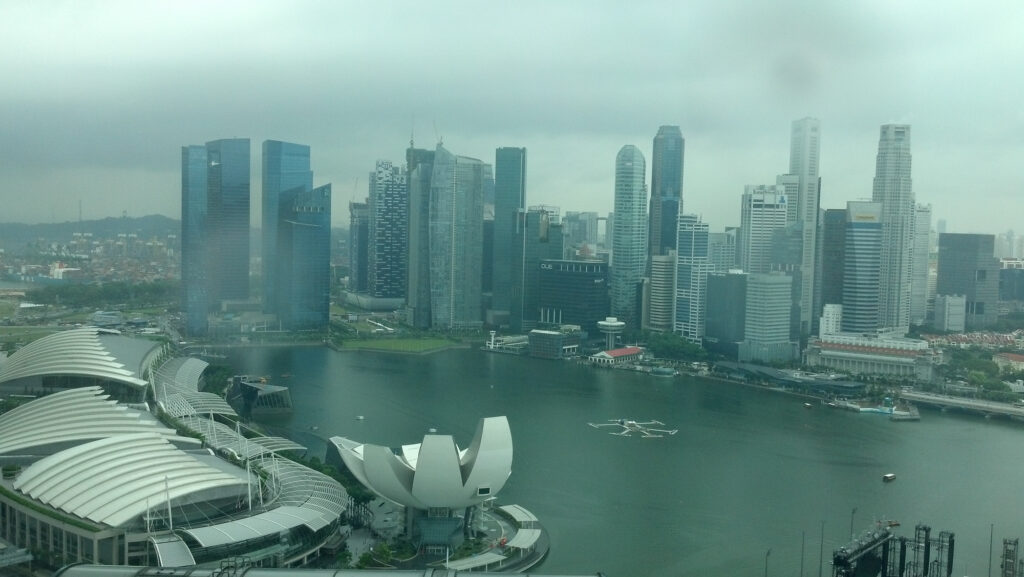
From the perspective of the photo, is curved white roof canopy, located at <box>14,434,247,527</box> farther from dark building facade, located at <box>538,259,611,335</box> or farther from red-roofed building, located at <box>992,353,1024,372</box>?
dark building facade, located at <box>538,259,611,335</box>

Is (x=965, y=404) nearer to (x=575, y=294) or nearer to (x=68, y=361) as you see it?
(x=575, y=294)

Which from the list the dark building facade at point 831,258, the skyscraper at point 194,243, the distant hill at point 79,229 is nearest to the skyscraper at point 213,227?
the skyscraper at point 194,243

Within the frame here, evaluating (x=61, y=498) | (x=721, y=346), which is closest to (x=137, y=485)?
(x=61, y=498)

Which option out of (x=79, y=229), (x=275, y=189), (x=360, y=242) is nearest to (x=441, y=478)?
(x=79, y=229)

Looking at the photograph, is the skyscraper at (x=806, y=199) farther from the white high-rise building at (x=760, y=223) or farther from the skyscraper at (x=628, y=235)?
the skyscraper at (x=628, y=235)

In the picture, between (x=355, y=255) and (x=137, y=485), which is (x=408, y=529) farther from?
(x=355, y=255)
